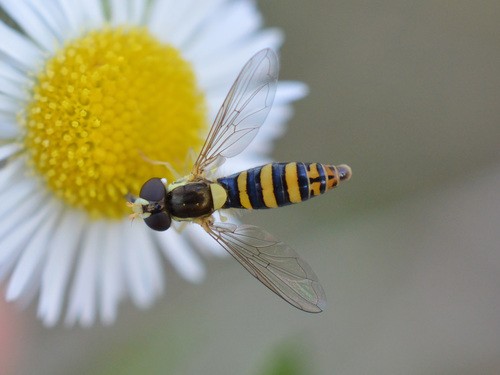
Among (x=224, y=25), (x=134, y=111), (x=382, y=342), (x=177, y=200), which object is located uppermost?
(x=224, y=25)

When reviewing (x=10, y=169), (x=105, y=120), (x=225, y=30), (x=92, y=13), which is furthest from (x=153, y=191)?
(x=225, y=30)

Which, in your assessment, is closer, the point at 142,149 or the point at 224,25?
the point at 142,149

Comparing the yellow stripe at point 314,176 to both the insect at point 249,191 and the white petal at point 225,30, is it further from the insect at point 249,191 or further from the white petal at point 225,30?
the white petal at point 225,30

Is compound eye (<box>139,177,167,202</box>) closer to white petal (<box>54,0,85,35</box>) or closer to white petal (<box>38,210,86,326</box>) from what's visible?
white petal (<box>38,210,86,326</box>)

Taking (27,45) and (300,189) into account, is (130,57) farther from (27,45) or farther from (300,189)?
(300,189)

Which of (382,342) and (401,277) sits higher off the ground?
(401,277)

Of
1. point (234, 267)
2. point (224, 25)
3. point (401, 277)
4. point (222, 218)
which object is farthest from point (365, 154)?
point (222, 218)
